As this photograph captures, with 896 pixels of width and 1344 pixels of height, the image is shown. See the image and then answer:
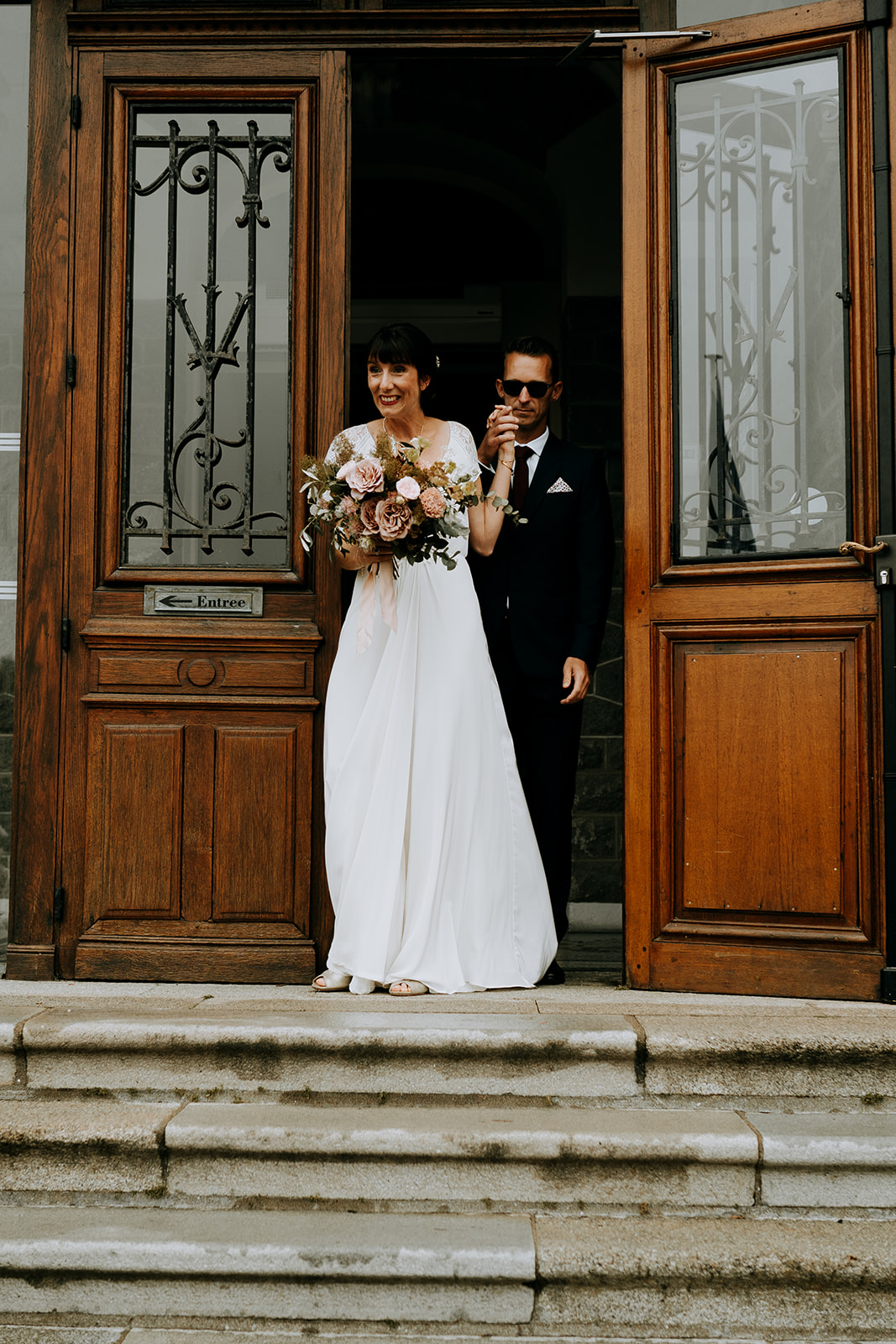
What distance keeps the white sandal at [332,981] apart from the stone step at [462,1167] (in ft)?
2.66

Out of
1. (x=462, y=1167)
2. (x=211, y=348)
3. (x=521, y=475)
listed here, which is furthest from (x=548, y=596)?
(x=462, y=1167)

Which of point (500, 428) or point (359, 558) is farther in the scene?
point (500, 428)

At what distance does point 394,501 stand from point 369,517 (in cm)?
10

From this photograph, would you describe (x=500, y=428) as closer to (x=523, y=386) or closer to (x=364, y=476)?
(x=523, y=386)

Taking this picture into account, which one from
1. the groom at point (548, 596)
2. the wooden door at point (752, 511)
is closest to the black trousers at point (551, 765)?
the groom at point (548, 596)

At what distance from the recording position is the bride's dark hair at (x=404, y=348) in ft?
12.7

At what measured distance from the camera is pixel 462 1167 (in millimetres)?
2791

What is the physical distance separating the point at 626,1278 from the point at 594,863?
3.45m

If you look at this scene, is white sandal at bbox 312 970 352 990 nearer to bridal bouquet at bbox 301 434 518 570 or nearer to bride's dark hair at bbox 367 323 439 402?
bridal bouquet at bbox 301 434 518 570

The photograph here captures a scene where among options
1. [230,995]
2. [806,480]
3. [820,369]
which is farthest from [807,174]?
[230,995]

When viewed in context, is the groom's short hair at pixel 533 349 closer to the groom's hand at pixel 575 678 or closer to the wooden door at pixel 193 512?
the wooden door at pixel 193 512

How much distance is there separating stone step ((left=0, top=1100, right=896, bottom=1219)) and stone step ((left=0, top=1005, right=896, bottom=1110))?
18cm

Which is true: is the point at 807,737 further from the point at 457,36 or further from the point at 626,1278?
the point at 457,36

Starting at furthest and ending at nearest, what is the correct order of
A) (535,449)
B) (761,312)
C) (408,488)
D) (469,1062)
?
(535,449) < (761,312) < (408,488) < (469,1062)
